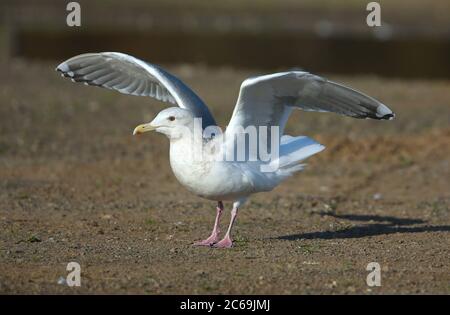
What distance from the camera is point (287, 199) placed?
12500 millimetres

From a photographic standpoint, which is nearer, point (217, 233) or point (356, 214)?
point (217, 233)

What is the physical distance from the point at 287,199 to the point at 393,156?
155 inches

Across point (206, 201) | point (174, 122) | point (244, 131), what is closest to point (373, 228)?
point (244, 131)

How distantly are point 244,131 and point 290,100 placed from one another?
65 cm

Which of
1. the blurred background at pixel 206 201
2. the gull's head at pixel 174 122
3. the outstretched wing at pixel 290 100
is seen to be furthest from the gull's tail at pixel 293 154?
the gull's head at pixel 174 122

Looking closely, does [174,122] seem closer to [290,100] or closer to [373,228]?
[290,100]

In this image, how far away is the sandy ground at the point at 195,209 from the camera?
26.6 feet

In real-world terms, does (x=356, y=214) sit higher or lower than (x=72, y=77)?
lower

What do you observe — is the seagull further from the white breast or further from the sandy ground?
the sandy ground

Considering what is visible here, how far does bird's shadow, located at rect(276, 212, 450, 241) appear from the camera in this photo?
10.1 metres

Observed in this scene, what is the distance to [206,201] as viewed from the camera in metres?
12.2

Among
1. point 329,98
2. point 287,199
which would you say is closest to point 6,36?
point 287,199

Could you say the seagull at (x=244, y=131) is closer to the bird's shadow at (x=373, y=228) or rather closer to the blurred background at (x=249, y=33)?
the bird's shadow at (x=373, y=228)
